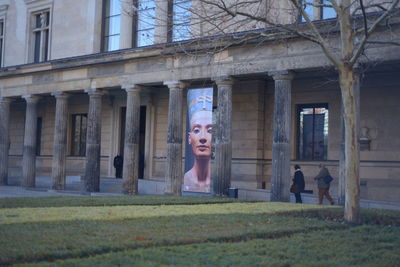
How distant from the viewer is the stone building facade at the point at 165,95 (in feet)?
71.2

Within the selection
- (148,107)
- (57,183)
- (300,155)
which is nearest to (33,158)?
(57,183)

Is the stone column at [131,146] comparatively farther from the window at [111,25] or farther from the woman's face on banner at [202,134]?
the window at [111,25]

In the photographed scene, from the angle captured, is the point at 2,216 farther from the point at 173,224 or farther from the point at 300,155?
the point at 300,155

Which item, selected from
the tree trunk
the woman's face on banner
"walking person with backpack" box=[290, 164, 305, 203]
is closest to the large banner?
the woman's face on banner

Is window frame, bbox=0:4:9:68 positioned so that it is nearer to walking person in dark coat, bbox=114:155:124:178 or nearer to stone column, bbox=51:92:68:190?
stone column, bbox=51:92:68:190


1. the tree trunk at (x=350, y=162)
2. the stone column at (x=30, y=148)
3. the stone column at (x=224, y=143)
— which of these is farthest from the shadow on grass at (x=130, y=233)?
the stone column at (x=30, y=148)

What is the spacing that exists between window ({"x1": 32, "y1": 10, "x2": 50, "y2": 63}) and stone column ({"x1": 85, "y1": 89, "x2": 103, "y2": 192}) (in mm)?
7371

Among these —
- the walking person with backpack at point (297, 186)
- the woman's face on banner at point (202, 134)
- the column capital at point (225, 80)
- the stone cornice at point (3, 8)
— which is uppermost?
the stone cornice at point (3, 8)

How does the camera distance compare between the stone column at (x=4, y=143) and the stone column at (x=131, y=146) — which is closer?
the stone column at (x=131, y=146)

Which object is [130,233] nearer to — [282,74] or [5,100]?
[282,74]

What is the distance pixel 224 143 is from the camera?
2228cm

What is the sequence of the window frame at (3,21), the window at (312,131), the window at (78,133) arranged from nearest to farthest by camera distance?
1. the window at (312,131)
2. the window frame at (3,21)
3. the window at (78,133)

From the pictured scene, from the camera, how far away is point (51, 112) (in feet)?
120

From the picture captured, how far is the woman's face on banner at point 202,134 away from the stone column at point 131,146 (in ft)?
13.6
